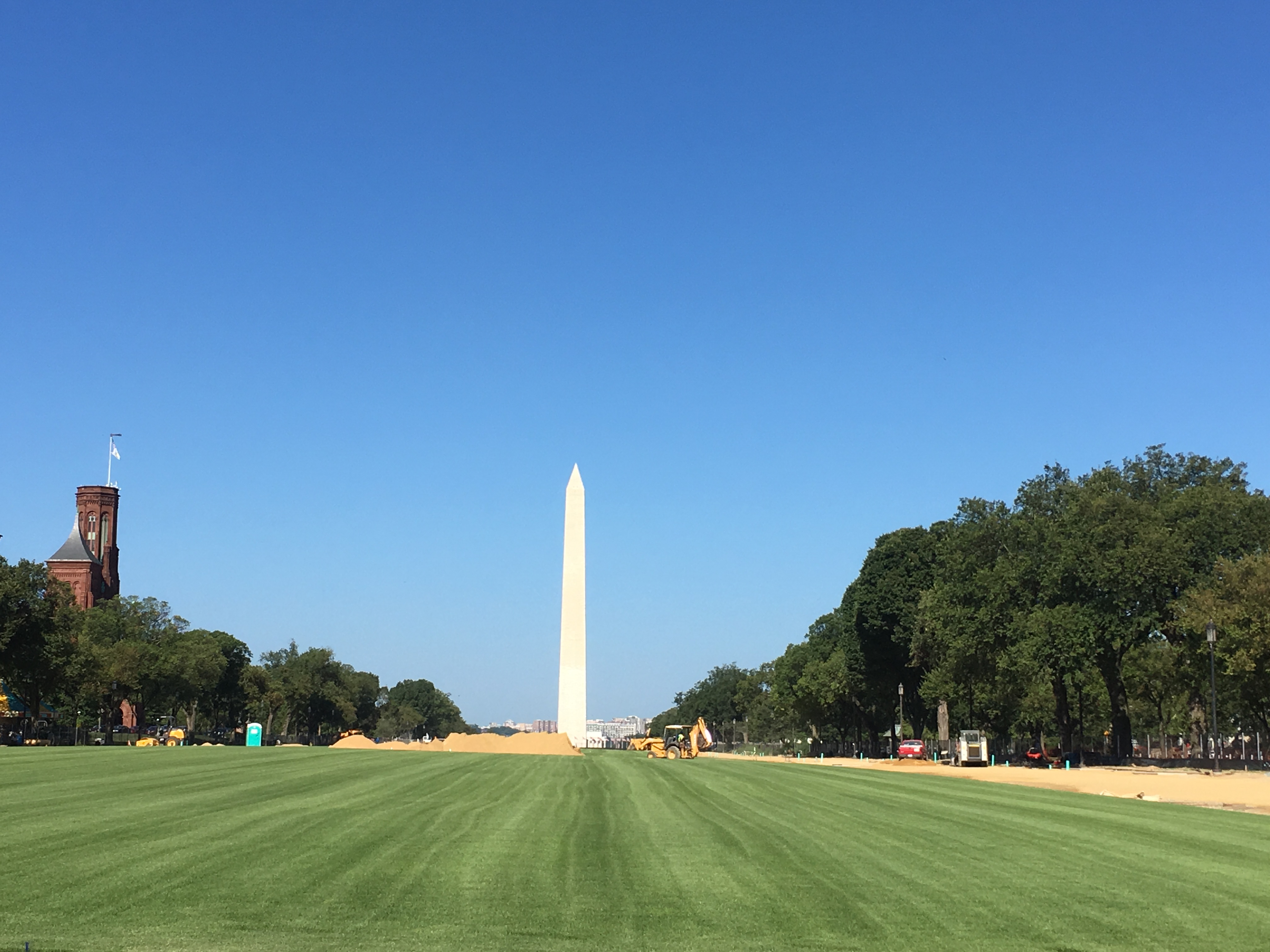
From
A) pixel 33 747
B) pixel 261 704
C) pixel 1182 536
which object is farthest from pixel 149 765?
pixel 261 704

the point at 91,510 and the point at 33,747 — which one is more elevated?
the point at 91,510

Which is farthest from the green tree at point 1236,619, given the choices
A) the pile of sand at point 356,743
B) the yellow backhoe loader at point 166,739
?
the yellow backhoe loader at point 166,739

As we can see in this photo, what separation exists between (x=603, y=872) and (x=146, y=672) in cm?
10824

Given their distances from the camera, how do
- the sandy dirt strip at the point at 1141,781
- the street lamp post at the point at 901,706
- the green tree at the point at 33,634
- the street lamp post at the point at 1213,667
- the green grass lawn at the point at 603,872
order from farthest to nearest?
the street lamp post at the point at 901,706 < the green tree at the point at 33,634 < the street lamp post at the point at 1213,667 < the sandy dirt strip at the point at 1141,781 < the green grass lawn at the point at 603,872

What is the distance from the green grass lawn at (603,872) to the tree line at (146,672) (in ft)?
193

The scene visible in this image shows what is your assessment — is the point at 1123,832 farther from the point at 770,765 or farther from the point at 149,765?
the point at 770,765

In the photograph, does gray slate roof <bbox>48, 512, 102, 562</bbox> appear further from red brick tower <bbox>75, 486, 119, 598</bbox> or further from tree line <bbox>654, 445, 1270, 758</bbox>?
tree line <bbox>654, 445, 1270, 758</bbox>

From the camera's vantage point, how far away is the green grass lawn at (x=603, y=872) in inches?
497

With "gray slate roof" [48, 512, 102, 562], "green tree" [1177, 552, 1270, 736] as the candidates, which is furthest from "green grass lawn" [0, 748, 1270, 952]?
"gray slate roof" [48, 512, 102, 562]

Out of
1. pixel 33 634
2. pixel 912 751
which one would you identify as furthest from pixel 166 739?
pixel 912 751

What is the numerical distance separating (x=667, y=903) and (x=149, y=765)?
107 ft

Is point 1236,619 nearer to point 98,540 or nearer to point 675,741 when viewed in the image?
point 675,741

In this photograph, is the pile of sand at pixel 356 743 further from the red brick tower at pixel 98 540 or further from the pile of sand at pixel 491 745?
the red brick tower at pixel 98 540

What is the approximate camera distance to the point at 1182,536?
63.3 metres
